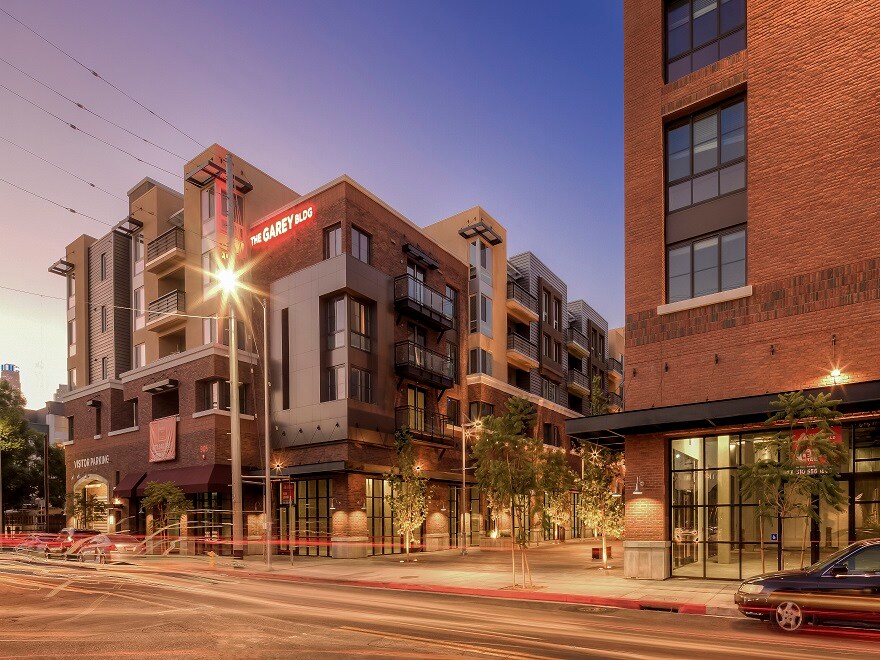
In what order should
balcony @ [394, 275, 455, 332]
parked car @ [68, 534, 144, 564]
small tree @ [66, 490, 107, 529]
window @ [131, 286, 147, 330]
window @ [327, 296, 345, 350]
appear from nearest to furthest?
parked car @ [68, 534, 144, 564]
window @ [327, 296, 345, 350]
balcony @ [394, 275, 455, 332]
small tree @ [66, 490, 107, 529]
window @ [131, 286, 147, 330]

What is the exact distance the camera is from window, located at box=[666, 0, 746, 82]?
2153 cm

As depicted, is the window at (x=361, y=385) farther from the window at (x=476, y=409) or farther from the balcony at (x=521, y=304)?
the balcony at (x=521, y=304)

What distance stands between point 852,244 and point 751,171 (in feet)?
12.1

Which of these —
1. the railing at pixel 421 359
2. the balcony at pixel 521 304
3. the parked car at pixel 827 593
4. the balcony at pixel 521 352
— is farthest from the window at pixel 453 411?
the parked car at pixel 827 593

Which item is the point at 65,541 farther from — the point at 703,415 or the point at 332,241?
the point at 703,415

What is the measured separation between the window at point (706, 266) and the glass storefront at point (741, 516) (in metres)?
4.61

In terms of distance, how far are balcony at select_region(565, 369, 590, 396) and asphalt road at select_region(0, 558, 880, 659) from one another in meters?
45.9

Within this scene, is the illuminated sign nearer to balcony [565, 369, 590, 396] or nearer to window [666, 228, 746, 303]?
window [666, 228, 746, 303]

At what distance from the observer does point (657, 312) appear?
71.5 feet

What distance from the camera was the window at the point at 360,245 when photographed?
36.2 meters

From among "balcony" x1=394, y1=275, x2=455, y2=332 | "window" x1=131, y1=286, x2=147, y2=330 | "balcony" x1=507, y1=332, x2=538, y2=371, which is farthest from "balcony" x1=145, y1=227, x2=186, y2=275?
"balcony" x1=507, y1=332, x2=538, y2=371

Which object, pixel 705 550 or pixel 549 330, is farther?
pixel 549 330

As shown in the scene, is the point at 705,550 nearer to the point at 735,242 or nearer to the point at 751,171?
the point at 735,242

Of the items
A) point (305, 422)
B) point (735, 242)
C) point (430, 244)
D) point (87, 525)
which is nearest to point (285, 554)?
point (305, 422)
